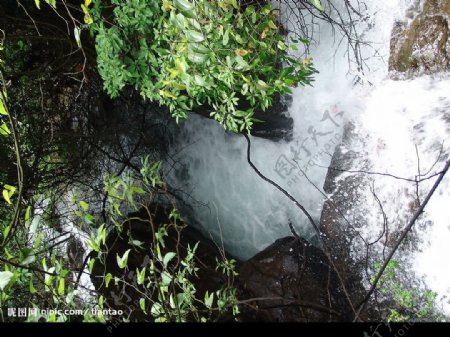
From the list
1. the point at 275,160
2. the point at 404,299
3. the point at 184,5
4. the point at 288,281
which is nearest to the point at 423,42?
the point at 275,160

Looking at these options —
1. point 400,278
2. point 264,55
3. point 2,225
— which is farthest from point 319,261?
point 2,225

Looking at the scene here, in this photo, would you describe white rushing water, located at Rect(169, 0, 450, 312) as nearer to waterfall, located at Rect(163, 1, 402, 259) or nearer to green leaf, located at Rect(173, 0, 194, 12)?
waterfall, located at Rect(163, 1, 402, 259)

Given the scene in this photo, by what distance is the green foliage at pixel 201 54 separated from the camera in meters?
2.18

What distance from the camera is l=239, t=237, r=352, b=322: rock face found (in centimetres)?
331

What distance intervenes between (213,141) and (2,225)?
264 centimetres

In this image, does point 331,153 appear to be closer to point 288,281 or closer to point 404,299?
point 288,281

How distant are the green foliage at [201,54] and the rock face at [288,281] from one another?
1.52 m

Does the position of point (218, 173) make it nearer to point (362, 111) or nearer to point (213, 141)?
point (213, 141)

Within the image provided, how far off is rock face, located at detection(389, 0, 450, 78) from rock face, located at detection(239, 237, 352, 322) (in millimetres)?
2002

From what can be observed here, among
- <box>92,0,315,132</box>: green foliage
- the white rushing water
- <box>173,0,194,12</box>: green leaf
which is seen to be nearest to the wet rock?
the white rushing water

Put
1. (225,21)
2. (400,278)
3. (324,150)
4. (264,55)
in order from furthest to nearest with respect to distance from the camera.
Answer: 1. (324,150)
2. (400,278)
3. (264,55)
4. (225,21)

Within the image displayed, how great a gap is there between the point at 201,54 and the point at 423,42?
8.58 feet

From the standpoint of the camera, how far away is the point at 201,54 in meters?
1.88

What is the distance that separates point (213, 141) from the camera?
5078 millimetres
